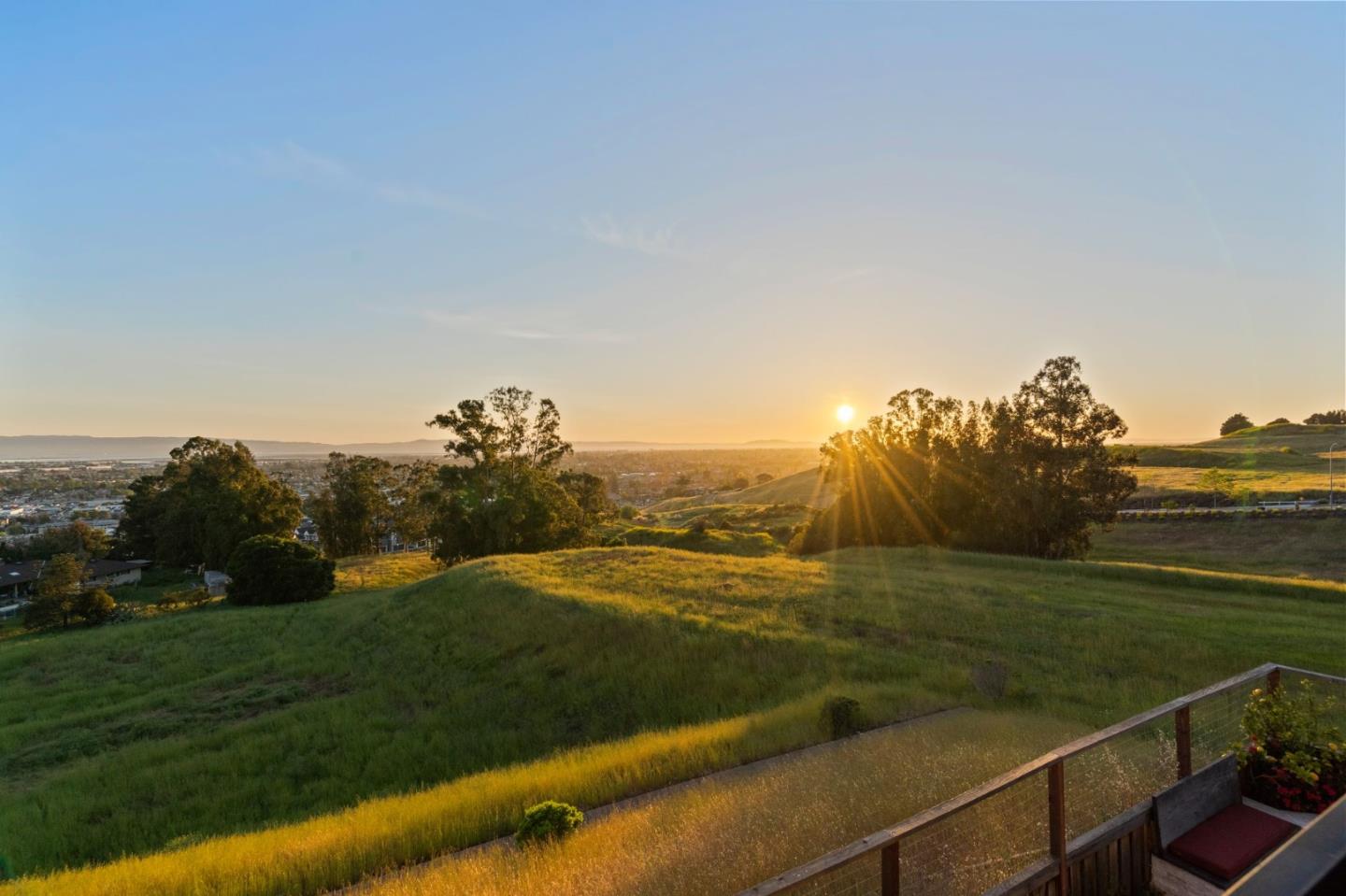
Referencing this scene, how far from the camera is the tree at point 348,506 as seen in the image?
64.9 metres

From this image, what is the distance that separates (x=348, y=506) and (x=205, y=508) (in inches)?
556

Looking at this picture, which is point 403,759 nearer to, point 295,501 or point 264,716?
point 264,716

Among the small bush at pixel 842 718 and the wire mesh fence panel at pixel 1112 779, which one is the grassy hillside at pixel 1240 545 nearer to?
the small bush at pixel 842 718

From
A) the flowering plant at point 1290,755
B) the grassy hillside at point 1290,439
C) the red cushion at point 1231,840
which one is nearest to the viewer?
the red cushion at point 1231,840

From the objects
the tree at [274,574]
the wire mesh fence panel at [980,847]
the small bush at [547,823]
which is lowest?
the tree at [274,574]

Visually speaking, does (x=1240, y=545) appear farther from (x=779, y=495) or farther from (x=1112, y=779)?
(x=779, y=495)

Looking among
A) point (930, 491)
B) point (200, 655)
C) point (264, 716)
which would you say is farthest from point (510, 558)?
point (930, 491)

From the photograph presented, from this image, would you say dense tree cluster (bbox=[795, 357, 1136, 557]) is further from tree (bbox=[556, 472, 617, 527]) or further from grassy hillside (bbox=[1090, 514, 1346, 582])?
tree (bbox=[556, 472, 617, 527])

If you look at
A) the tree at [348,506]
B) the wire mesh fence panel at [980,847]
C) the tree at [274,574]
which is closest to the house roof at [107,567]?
the tree at [348,506]

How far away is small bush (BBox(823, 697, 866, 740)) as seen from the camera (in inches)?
410

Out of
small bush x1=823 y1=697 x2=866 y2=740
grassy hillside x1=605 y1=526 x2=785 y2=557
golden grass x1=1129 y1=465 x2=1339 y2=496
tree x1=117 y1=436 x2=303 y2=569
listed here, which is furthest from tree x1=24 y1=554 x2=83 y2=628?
golden grass x1=1129 y1=465 x2=1339 y2=496

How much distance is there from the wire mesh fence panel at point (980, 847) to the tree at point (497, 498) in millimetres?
45345

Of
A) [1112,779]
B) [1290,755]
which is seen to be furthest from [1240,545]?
[1290,755]

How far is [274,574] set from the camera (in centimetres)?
4003
